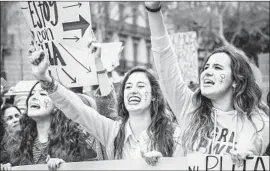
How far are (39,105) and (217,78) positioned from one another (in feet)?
4.69

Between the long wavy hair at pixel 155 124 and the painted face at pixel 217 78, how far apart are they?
0.43 meters

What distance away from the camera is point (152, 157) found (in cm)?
355

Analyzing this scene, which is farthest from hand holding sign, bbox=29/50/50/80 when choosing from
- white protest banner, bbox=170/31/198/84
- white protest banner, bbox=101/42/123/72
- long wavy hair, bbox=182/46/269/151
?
white protest banner, bbox=170/31/198/84

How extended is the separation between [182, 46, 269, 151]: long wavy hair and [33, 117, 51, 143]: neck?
47.3 inches

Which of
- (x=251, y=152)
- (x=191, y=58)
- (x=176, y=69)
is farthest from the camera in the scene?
(x=191, y=58)

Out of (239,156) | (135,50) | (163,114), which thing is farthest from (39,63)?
(135,50)

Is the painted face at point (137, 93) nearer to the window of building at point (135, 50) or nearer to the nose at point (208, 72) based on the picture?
the nose at point (208, 72)

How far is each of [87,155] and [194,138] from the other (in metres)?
0.99

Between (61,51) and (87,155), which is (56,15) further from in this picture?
(87,155)

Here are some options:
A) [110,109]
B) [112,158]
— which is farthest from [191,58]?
[112,158]

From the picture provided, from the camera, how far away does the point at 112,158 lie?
4.01 meters

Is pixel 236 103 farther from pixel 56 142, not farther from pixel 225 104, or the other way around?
pixel 56 142

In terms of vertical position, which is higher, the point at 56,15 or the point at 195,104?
the point at 56,15

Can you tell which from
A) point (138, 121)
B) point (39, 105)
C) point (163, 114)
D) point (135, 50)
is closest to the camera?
point (138, 121)
